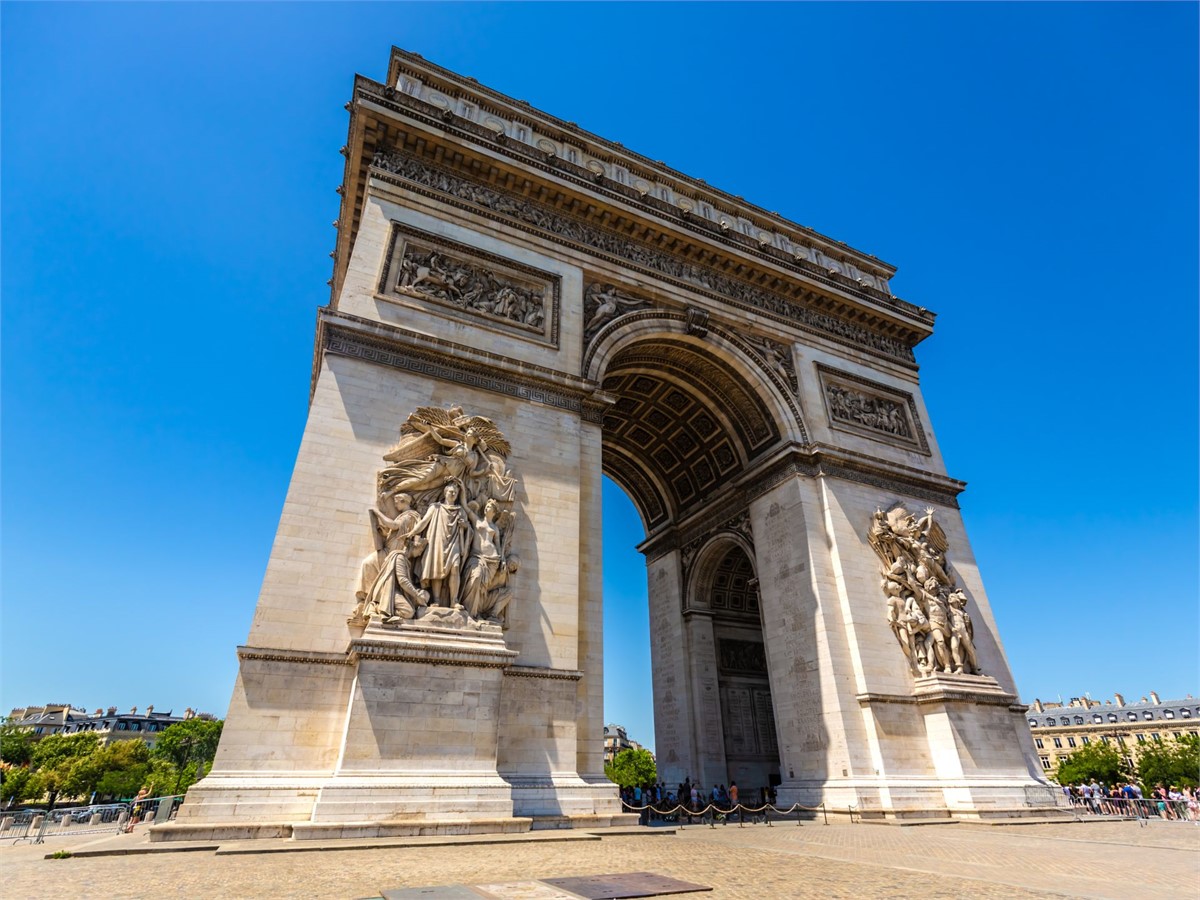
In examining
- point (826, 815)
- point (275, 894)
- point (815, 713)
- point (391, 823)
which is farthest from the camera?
point (815, 713)

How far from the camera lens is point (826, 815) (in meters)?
14.0

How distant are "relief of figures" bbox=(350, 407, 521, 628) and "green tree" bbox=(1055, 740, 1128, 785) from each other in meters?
56.7

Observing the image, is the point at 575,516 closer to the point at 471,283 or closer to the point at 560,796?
the point at 560,796

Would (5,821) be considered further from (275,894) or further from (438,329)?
(275,894)

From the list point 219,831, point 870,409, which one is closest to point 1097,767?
point 870,409

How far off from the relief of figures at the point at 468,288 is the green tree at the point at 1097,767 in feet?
186

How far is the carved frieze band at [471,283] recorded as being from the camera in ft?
48.1

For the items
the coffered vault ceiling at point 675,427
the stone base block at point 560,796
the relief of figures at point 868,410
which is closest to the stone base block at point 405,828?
the stone base block at point 560,796

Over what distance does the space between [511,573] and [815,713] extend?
28.1 ft

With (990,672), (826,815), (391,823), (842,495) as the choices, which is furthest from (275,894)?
(990,672)

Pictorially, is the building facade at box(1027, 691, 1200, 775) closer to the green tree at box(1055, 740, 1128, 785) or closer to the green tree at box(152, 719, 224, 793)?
the green tree at box(1055, 740, 1128, 785)

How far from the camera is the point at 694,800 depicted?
56.3ft

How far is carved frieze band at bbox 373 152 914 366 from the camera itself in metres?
16.2

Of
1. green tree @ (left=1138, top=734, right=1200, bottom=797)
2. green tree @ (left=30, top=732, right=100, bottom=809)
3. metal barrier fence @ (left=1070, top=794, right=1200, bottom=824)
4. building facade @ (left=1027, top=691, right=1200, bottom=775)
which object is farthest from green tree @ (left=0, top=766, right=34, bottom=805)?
building facade @ (left=1027, top=691, right=1200, bottom=775)
